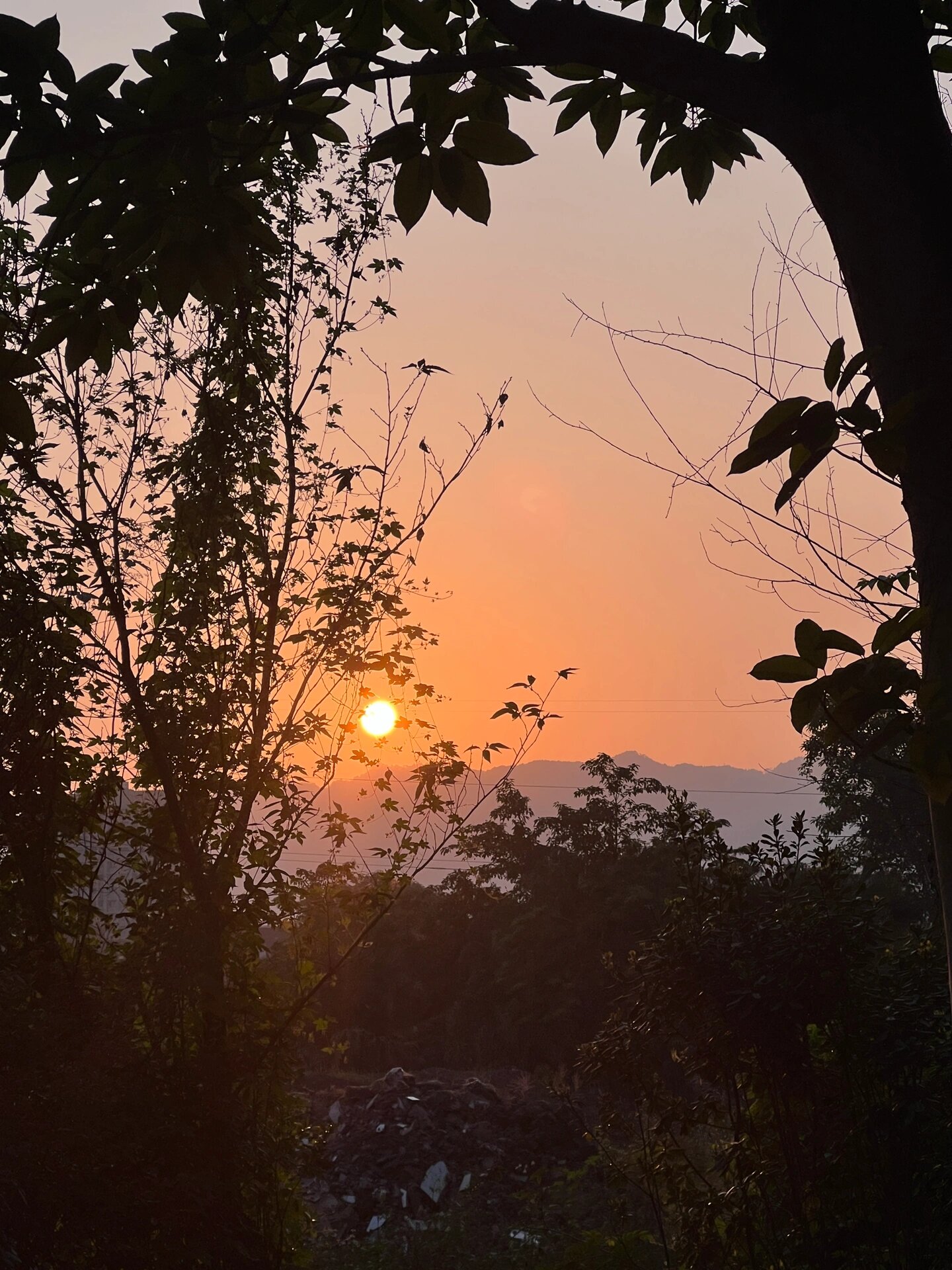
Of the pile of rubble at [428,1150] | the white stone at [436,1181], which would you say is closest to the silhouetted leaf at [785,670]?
the pile of rubble at [428,1150]

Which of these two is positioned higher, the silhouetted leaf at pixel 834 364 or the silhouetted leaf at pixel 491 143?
the silhouetted leaf at pixel 491 143

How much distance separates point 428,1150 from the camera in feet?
44.0

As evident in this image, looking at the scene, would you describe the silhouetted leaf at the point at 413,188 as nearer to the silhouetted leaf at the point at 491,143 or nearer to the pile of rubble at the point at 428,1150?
the silhouetted leaf at the point at 491,143

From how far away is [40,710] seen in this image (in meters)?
4.44

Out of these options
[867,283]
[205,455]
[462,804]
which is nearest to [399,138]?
[867,283]

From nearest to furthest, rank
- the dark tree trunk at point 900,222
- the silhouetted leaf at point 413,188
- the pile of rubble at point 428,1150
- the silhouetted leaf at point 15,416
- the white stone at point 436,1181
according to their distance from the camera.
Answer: the dark tree trunk at point 900,222 → the silhouetted leaf at point 15,416 → the silhouetted leaf at point 413,188 → the pile of rubble at point 428,1150 → the white stone at point 436,1181

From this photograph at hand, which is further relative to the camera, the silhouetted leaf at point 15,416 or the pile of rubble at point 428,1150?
the pile of rubble at point 428,1150

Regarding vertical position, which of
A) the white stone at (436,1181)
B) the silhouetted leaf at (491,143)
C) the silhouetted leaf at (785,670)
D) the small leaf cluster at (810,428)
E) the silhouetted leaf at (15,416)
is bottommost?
the white stone at (436,1181)

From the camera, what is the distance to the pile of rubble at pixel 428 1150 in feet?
39.4

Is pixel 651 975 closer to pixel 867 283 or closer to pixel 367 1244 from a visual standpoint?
pixel 867 283

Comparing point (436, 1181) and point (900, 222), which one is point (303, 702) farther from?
point (436, 1181)

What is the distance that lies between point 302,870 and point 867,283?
14.1ft

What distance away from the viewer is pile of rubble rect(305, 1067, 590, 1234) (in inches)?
473

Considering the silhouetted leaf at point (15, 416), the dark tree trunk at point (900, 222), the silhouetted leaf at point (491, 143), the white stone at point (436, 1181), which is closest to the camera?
the dark tree trunk at point (900, 222)
